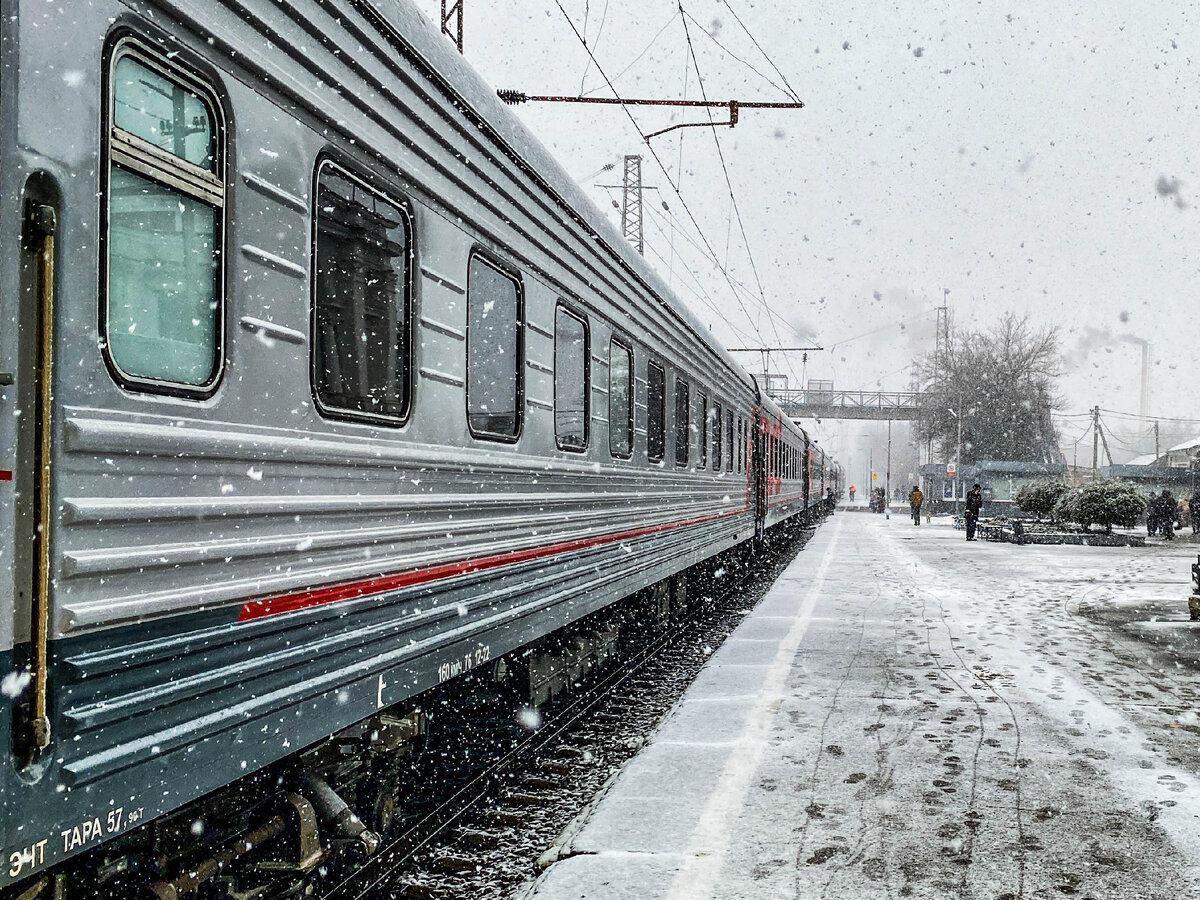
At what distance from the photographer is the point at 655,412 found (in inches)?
334

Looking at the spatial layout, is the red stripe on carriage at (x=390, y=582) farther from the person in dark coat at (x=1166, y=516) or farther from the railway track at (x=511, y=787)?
the person in dark coat at (x=1166, y=516)

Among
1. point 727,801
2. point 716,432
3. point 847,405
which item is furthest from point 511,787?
point 847,405

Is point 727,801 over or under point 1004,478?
under

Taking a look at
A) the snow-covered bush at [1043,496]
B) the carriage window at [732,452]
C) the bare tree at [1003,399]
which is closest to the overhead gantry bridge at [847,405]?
the bare tree at [1003,399]

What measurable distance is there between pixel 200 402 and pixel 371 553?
1.03 metres

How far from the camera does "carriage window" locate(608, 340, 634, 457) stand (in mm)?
6977

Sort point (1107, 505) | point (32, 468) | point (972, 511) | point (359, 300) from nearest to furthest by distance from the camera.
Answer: point (32, 468) < point (359, 300) < point (1107, 505) < point (972, 511)

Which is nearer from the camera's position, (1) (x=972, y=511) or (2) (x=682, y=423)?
(2) (x=682, y=423)

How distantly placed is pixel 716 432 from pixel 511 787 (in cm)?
703

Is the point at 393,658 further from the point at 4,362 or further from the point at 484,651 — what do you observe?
the point at 4,362

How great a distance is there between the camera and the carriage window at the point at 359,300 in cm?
331

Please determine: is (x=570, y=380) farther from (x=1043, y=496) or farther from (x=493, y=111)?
(x=1043, y=496)

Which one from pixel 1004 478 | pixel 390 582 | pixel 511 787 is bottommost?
pixel 511 787

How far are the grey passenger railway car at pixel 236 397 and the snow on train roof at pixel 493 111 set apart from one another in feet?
0.09
